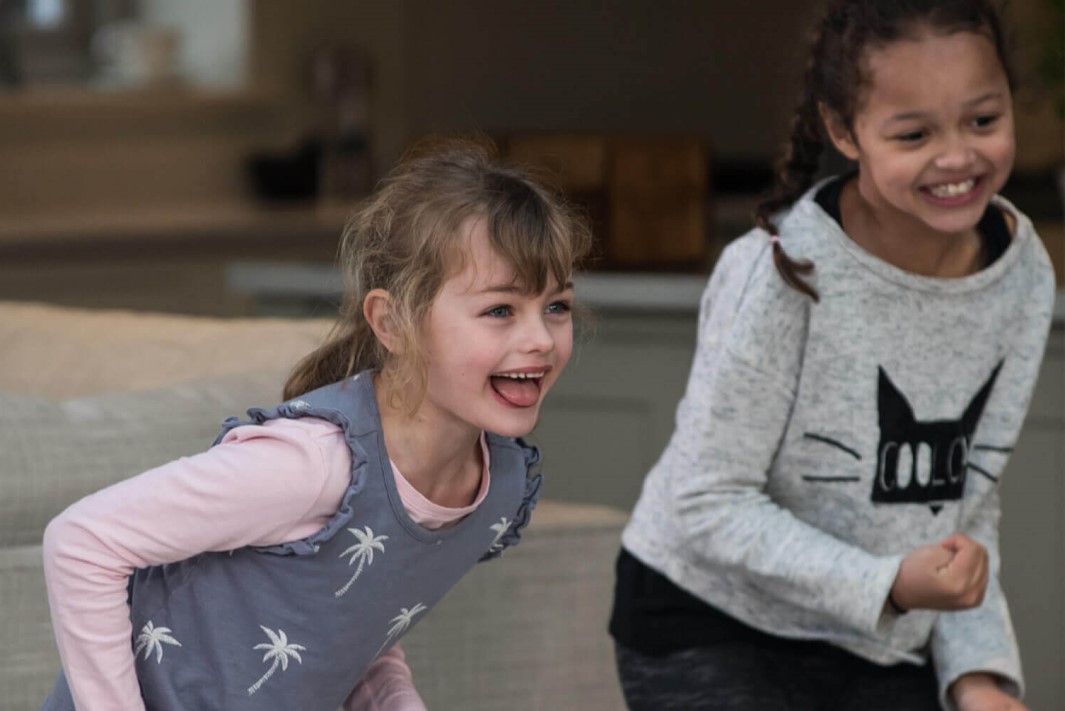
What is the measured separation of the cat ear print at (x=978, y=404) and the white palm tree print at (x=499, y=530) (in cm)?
49

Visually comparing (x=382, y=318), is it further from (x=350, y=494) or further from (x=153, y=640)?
(x=153, y=640)

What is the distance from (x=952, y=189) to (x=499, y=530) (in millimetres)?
526

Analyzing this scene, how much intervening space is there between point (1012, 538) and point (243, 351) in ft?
4.61

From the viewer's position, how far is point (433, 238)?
1.35 metres

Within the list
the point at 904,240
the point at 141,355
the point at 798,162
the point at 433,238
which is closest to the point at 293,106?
the point at 141,355

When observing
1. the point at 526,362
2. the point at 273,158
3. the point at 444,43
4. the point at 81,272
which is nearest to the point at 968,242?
the point at 526,362

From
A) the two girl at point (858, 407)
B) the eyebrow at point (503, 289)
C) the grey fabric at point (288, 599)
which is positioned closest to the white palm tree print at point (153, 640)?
the grey fabric at point (288, 599)

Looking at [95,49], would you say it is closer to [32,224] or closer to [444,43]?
[32,224]

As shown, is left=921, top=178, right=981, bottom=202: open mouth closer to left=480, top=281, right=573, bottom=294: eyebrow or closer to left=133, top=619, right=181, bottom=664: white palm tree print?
left=480, top=281, right=573, bottom=294: eyebrow

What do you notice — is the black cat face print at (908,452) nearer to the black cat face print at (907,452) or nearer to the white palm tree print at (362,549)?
the black cat face print at (907,452)

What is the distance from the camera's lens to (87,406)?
169cm

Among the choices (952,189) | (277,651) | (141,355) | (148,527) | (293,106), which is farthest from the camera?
(293,106)

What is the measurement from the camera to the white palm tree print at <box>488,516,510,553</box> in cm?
147

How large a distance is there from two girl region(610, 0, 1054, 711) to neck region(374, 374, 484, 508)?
315 mm
